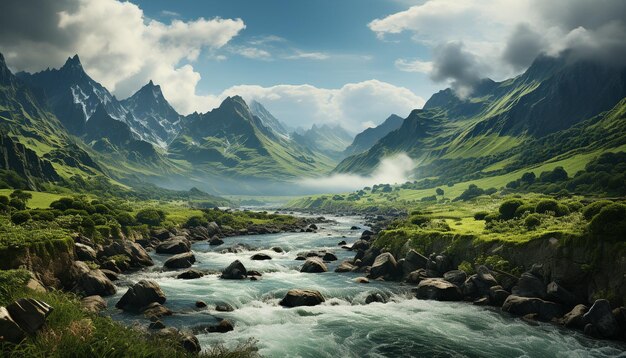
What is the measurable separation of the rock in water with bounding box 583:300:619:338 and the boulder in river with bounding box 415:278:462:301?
13.0 meters

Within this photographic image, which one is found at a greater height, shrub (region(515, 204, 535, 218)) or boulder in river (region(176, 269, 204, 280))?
shrub (region(515, 204, 535, 218))

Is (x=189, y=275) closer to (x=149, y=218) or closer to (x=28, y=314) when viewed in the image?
(x=28, y=314)

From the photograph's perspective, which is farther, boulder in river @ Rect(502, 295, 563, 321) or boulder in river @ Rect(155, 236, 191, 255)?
boulder in river @ Rect(155, 236, 191, 255)

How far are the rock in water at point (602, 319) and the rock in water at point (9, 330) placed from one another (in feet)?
128

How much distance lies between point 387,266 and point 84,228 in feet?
179

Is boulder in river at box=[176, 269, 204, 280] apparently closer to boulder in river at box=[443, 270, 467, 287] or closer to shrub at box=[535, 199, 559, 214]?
boulder in river at box=[443, 270, 467, 287]

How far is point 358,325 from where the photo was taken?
118ft

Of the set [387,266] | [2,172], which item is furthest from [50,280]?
[2,172]

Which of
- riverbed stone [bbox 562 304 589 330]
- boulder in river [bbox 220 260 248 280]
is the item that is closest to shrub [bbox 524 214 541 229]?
riverbed stone [bbox 562 304 589 330]

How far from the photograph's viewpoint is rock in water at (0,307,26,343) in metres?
14.5

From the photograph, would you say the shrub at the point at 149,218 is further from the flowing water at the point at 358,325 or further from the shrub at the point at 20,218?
the flowing water at the point at 358,325

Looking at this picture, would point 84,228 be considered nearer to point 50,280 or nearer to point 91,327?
point 50,280

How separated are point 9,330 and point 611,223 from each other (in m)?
46.2

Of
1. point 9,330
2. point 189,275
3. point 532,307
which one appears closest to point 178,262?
point 189,275
